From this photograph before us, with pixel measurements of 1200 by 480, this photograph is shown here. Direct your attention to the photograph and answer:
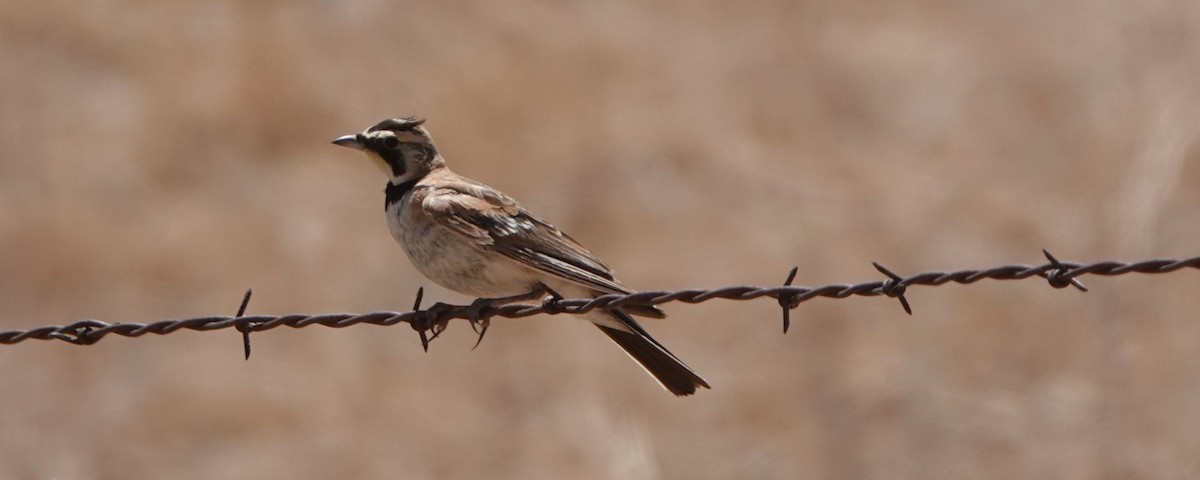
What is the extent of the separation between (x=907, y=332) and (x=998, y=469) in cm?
187

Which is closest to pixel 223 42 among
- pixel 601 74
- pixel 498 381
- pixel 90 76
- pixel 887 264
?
pixel 90 76

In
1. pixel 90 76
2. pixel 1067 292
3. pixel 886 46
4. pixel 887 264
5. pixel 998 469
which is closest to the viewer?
pixel 998 469

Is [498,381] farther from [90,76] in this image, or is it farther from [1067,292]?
[90,76]

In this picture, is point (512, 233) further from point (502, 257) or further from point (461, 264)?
point (461, 264)

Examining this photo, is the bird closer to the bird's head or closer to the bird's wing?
the bird's wing

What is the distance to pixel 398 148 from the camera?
795cm

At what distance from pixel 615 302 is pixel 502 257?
180cm

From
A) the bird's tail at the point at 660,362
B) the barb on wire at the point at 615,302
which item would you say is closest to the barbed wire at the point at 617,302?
the barb on wire at the point at 615,302

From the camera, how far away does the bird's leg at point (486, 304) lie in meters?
6.22

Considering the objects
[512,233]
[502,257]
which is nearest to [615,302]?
[502,257]

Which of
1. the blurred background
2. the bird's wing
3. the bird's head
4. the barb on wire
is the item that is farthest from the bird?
the blurred background

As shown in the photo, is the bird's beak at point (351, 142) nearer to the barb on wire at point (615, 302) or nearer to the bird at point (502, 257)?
the bird at point (502, 257)

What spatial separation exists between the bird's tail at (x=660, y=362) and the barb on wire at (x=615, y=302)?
663mm

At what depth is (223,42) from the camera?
1708 centimetres
